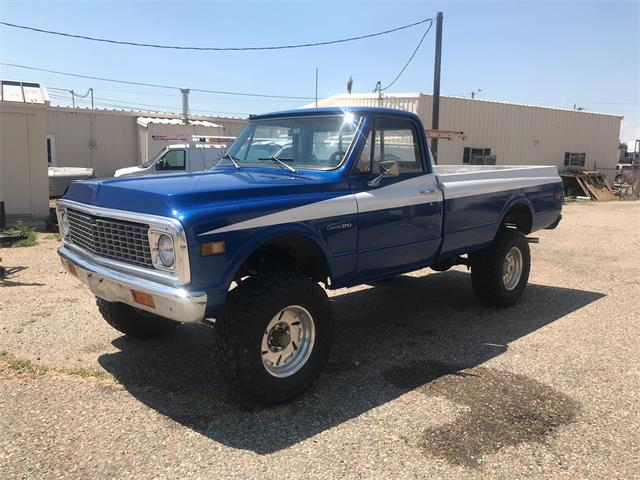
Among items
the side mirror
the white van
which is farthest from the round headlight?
the white van

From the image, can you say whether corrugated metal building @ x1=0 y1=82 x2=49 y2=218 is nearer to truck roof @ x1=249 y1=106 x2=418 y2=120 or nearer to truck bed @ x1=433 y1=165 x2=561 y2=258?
truck roof @ x1=249 y1=106 x2=418 y2=120

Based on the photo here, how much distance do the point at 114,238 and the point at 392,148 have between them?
250 cm

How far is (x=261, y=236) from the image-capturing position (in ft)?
11.6

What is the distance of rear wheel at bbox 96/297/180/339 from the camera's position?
4.75 meters

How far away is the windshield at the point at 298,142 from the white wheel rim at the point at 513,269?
2797mm

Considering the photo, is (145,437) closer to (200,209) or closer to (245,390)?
(245,390)

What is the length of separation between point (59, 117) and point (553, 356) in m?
18.7

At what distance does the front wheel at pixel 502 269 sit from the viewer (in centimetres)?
598

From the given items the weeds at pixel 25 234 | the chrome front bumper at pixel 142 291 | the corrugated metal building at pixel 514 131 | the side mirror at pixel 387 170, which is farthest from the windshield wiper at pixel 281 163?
the corrugated metal building at pixel 514 131

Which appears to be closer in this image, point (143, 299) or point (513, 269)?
point (143, 299)

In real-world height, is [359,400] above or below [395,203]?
below

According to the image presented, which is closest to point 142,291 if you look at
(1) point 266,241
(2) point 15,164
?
(1) point 266,241

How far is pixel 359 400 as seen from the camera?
389cm

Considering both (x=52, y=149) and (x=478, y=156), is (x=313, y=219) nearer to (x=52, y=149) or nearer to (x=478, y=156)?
(x=52, y=149)
